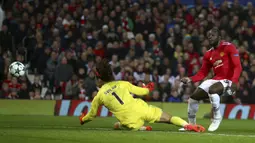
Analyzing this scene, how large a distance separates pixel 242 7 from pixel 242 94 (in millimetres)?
5269

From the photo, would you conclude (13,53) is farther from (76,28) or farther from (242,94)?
(242,94)

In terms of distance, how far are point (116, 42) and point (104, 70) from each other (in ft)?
38.1

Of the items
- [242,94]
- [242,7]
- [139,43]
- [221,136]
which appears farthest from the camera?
[242,7]

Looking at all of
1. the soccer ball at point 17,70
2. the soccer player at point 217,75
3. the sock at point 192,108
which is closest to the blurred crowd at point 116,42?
the soccer ball at point 17,70

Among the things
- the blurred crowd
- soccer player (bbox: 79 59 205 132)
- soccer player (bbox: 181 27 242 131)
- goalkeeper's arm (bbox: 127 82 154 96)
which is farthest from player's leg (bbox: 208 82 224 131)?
the blurred crowd

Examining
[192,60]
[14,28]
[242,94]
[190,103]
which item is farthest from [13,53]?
[190,103]

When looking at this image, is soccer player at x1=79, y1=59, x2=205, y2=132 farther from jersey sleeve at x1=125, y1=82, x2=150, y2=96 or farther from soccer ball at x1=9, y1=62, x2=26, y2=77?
soccer ball at x1=9, y1=62, x2=26, y2=77

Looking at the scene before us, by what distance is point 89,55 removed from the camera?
22.9 meters

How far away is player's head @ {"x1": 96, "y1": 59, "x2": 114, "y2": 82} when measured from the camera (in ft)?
39.2

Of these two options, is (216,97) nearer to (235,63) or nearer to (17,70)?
(235,63)

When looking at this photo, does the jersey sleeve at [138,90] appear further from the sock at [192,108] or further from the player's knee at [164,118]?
the sock at [192,108]

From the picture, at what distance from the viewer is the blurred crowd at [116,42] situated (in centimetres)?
2208

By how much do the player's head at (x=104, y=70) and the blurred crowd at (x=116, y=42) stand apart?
936 cm

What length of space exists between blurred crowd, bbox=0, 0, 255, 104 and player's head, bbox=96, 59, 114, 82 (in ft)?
30.7
